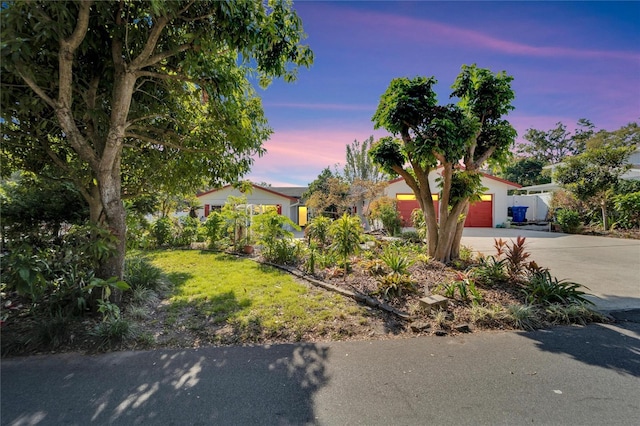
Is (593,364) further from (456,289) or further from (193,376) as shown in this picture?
(193,376)

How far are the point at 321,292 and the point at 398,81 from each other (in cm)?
489

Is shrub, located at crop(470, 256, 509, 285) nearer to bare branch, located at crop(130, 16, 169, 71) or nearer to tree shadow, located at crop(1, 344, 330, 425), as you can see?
tree shadow, located at crop(1, 344, 330, 425)

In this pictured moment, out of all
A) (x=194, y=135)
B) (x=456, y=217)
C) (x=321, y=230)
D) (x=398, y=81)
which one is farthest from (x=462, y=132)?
(x=194, y=135)

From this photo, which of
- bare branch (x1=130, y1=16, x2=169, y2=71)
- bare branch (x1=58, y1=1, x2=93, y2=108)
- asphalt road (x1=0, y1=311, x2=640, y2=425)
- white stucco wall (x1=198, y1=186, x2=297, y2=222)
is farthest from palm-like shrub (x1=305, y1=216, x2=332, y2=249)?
white stucco wall (x1=198, y1=186, x2=297, y2=222)

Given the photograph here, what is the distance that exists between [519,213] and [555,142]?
2440 centimetres

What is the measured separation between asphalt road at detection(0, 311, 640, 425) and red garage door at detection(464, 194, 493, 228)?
59.0 ft

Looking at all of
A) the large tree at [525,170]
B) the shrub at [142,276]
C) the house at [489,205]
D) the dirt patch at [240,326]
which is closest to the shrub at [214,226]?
the shrub at [142,276]

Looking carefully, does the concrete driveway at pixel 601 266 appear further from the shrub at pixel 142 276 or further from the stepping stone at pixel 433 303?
the shrub at pixel 142 276

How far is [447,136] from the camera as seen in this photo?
5.40 meters

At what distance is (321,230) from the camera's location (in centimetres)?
882

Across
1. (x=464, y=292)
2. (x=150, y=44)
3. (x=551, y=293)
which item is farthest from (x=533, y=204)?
Answer: (x=150, y=44)

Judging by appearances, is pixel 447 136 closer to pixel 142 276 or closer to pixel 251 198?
pixel 142 276

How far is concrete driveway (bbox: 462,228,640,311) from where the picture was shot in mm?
5012

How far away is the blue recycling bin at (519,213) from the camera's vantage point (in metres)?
20.9
